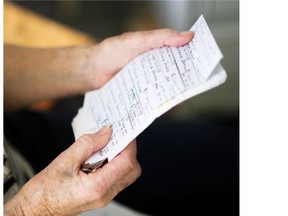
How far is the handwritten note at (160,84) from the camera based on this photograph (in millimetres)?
559

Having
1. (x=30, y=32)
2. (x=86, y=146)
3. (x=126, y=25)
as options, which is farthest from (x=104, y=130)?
(x=126, y=25)

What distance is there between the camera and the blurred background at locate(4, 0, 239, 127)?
0.94 metres

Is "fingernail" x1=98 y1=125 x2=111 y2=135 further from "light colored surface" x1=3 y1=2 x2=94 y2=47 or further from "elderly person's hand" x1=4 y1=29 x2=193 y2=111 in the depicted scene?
"light colored surface" x1=3 y1=2 x2=94 y2=47

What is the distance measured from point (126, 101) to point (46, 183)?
14 centimetres

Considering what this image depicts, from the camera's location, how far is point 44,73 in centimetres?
86

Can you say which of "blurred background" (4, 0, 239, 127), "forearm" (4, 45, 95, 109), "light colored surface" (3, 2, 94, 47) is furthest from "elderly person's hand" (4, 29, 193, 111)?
"light colored surface" (3, 2, 94, 47)

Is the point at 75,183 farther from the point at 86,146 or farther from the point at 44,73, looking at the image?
the point at 44,73

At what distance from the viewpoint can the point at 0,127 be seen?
0.63 metres

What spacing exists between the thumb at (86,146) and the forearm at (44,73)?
0.23 meters

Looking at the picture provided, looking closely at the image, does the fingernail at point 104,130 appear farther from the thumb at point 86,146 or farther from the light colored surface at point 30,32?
the light colored surface at point 30,32
